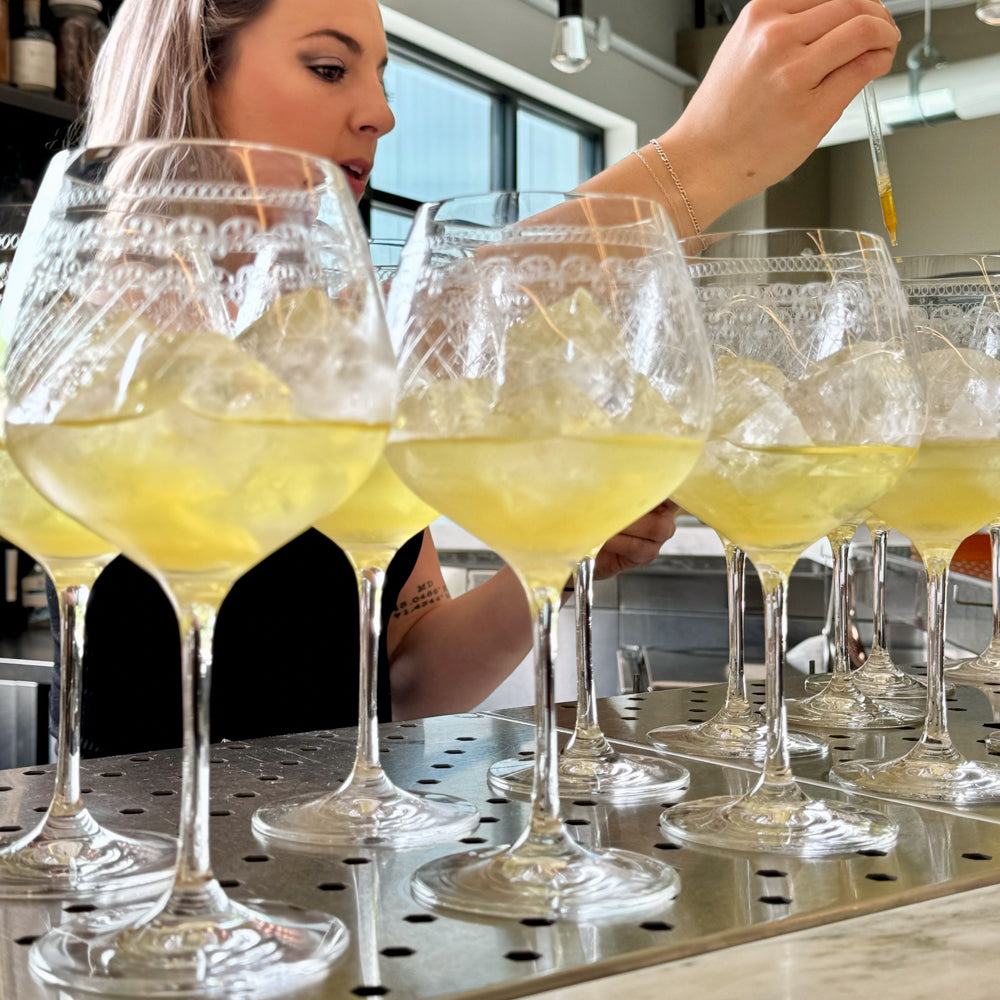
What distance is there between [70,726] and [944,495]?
0.55 meters

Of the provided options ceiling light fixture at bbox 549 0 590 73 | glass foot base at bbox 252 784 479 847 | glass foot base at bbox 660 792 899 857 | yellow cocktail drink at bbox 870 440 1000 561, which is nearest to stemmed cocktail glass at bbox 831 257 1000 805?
yellow cocktail drink at bbox 870 440 1000 561

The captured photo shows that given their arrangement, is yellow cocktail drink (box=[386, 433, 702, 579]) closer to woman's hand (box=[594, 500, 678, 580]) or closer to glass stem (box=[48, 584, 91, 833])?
glass stem (box=[48, 584, 91, 833])

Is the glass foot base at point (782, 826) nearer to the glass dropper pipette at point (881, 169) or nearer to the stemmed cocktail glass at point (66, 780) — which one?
the stemmed cocktail glass at point (66, 780)

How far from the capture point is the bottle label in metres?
2.69

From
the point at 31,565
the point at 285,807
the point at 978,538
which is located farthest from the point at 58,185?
the point at 31,565

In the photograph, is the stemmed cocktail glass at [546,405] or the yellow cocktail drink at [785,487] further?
the yellow cocktail drink at [785,487]

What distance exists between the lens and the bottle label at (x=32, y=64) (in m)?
2.69

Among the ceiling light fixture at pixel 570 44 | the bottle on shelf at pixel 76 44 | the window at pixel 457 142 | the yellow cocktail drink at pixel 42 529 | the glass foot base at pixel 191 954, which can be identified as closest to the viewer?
the glass foot base at pixel 191 954

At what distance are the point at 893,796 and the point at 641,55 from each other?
7.23 meters

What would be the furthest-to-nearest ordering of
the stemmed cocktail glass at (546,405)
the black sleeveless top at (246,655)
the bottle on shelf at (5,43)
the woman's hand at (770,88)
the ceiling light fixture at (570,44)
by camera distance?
the ceiling light fixture at (570,44)
the bottle on shelf at (5,43)
the black sleeveless top at (246,655)
the woman's hand at (770,88)
the stemmed cocktail glass at (546,405)

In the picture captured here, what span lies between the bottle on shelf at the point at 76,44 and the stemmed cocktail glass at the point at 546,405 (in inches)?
96.1

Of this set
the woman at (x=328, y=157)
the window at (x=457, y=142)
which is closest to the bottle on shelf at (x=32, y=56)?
the woman at (x=328, y=157)

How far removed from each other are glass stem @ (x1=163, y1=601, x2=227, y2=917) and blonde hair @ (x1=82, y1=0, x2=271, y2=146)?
1.19 metres

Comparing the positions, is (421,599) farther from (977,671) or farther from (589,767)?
(589,767)
